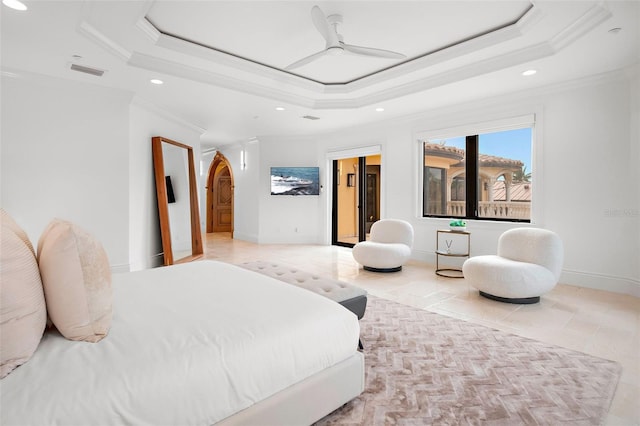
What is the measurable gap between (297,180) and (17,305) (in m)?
6.83

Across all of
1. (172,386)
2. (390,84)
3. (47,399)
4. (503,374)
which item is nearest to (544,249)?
(503,374)

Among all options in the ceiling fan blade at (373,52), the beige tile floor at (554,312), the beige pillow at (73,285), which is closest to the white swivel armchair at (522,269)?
the beige tile floor at (554,312)

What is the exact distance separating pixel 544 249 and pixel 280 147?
5.90 meters

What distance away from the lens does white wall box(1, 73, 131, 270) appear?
151 inches

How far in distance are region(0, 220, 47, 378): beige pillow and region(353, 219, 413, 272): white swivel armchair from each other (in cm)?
413

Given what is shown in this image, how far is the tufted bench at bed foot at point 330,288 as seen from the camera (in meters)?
2.43

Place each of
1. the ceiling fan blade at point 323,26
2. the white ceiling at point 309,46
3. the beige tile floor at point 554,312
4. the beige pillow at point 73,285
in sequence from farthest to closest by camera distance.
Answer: the white ceiling at point 309,46 → the ceiling fan blade at point 323,26 → the beige tile floor at point 554,312 → the beige pillow at point 73,285

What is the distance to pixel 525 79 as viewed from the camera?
4.18 meters

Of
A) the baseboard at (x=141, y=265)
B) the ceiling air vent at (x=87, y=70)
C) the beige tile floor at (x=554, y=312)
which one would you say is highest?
the ceiling air vent at (x=87, y=70)

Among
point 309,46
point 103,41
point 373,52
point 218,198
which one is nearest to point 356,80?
point 309,46

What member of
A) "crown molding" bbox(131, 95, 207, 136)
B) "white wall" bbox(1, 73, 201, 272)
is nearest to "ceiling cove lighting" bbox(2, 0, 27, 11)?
"white wall" bbox(1, 73, 201, 272)

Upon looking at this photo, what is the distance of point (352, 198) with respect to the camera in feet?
28.9

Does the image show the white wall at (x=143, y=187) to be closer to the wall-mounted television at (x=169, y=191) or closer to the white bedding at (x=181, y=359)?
the wall-mounted television at (x=169, y=191)

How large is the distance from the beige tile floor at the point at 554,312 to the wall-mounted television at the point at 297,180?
2.64m
